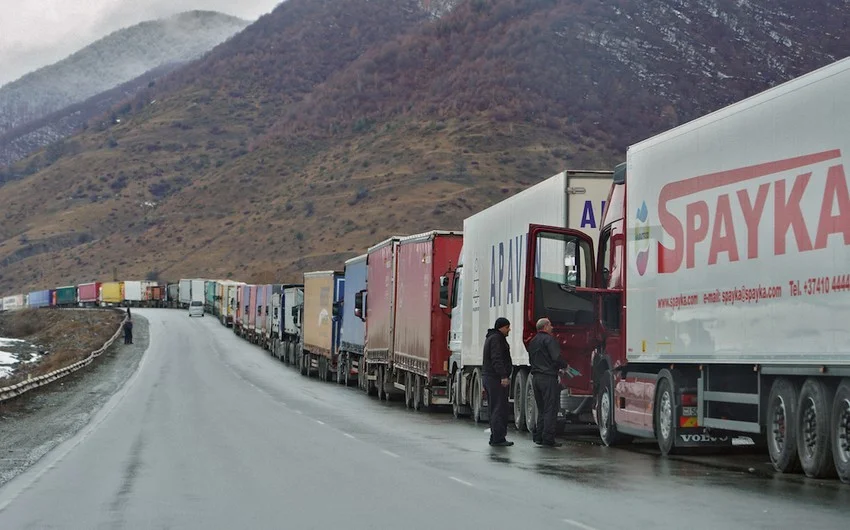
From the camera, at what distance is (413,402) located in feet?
105

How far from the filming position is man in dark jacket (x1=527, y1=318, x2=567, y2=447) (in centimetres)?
1977

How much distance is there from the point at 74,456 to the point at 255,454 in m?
2.42

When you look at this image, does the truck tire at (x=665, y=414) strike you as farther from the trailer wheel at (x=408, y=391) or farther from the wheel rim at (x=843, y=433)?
the trailer wheel at (x=408, y=391)

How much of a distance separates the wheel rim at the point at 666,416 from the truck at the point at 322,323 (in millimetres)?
28582

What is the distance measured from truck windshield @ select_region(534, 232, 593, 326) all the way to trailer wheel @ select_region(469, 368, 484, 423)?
488 cm

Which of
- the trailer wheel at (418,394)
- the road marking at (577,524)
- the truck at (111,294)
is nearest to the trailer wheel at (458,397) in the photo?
the trailer wheel at (418,394)

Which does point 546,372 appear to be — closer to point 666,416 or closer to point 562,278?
point 562,278

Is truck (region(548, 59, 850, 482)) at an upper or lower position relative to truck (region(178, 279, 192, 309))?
lower

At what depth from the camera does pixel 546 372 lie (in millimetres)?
19906

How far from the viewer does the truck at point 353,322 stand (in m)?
40.4

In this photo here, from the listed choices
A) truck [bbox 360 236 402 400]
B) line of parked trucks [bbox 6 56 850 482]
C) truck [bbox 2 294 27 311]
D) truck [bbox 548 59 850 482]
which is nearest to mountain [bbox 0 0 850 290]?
truck [bbox 2 294 27 311]

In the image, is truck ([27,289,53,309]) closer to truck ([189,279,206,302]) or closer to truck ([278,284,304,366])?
truck ([189,279,206,302])

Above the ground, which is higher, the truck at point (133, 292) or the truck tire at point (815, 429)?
the truck at point (133, 292)

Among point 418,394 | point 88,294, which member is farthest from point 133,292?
point 418,394
